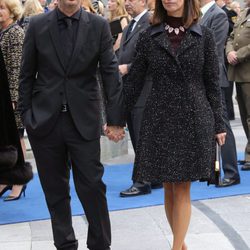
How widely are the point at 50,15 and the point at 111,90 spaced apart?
603 millimetres

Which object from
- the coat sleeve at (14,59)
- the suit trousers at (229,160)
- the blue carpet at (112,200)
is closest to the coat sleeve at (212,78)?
the blue carpet at (112,200)

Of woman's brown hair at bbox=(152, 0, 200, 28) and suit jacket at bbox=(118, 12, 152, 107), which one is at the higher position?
woman's brown hair at bbox=(152, 0, 200, 28)

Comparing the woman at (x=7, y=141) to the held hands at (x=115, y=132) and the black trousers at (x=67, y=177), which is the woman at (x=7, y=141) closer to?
the black trousers at (x=67, y=177)

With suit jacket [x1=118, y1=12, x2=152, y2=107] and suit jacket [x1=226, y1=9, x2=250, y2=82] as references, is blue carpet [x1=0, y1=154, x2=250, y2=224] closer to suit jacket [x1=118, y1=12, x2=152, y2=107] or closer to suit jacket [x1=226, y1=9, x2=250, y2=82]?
suit jacket [x1=118, y1=12, x2=152, y2=107]

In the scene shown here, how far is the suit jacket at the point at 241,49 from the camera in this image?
8641 mm

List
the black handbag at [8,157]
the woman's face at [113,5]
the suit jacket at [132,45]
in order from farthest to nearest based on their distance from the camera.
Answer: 1. the woman's face at [113,5]
2. the suit jacket at [132,45]
3. the black handbag at [8,157]

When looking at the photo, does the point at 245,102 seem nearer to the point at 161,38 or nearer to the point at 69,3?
the point at 161,38

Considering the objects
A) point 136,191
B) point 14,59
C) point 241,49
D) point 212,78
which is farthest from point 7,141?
point 241,49

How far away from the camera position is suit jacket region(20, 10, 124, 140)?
4.97m

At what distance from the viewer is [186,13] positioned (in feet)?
17.1

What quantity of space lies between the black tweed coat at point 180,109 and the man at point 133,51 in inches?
82.3

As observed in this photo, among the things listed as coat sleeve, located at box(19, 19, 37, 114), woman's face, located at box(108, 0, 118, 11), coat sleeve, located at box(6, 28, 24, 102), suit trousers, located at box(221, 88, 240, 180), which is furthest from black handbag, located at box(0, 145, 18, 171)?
woman's face, located at box(108, 0, 118, 11)

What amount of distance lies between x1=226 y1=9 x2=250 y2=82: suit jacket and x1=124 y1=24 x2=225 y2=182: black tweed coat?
11.2ft

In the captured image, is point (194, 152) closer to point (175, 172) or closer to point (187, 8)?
point (175, 172)
